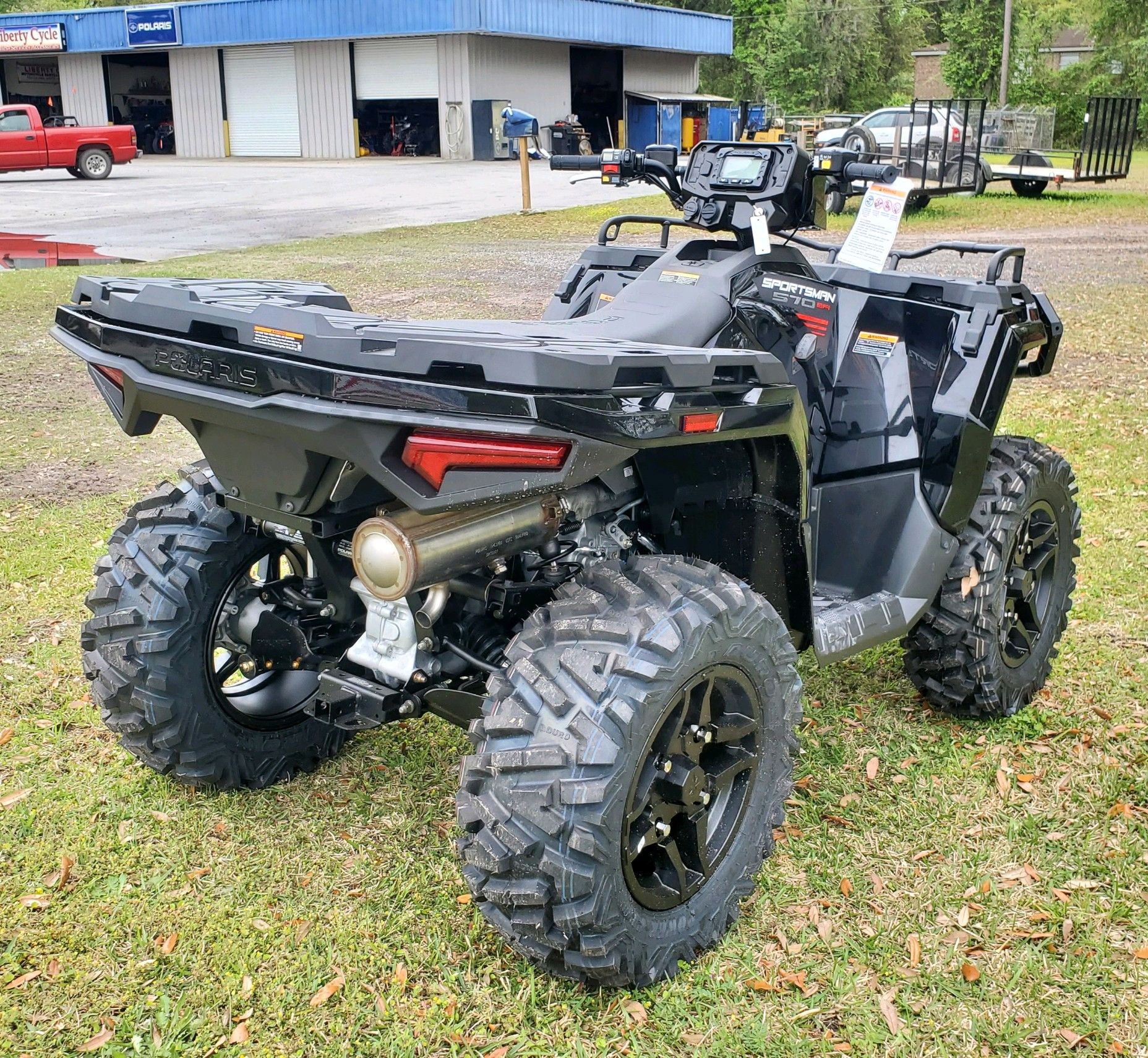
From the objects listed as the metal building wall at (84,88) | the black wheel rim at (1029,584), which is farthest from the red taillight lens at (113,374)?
the metal building wall at (84,88)

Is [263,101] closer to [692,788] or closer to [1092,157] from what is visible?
[1092,157]

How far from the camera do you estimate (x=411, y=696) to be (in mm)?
3025

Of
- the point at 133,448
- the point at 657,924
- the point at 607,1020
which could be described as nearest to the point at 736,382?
the point at 657,924

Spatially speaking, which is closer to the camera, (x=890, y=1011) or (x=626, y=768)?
(x=626, y=768)

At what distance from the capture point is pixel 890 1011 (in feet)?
9.33

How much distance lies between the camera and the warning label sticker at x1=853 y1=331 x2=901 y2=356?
394cm

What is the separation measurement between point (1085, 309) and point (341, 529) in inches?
444

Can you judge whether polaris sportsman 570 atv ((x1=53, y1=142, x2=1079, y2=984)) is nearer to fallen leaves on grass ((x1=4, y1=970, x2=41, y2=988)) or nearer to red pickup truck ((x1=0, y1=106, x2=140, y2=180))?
fallen leaves on grass ((x1=4, y1=970, x2=41, y2=988))

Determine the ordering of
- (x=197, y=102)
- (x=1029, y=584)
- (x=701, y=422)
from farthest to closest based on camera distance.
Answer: (x=197, y=102) → (x=1029, y=584) → (x=701, y=422)

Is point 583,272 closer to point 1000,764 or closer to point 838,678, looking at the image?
point 838,678

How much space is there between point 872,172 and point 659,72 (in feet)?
151

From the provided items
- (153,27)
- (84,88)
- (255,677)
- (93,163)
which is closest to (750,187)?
(255,677)

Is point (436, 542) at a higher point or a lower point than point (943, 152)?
higher

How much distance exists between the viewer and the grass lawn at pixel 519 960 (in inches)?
110
